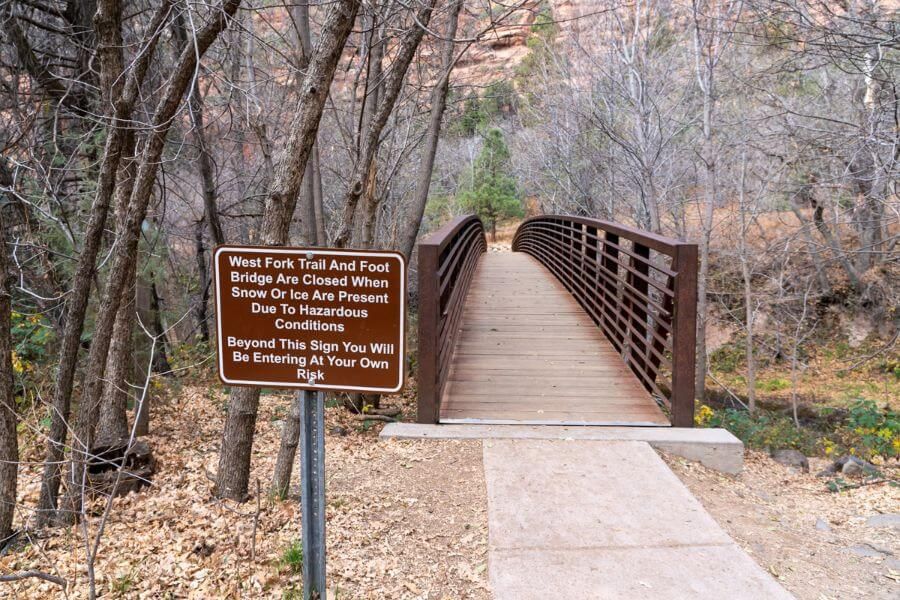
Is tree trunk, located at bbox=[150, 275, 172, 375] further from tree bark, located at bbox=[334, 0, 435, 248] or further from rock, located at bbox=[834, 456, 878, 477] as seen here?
rock, located at bbox=[834, 456, 878, 477]

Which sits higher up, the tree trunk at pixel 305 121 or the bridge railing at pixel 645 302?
the tree trunk at pixel 305 121

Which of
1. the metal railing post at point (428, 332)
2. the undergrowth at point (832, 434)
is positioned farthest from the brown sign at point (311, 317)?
the undergrowth at point (832, 434)

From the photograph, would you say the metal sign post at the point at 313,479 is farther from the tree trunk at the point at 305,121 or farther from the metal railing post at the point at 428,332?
the metal railing post at the point at 428,332

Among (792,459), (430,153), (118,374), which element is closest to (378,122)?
(118,374)

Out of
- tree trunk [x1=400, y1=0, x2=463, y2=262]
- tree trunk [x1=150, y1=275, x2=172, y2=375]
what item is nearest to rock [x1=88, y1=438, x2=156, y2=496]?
tree trunk [x1=150, y1=275, x2=172, y2=375]

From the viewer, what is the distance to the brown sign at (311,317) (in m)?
2.48

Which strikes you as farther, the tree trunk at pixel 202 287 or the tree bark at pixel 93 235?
the tree trunk at pixel 202 287

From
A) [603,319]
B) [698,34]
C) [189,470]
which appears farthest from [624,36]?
[189,470]

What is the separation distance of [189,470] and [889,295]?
19382 millimetres

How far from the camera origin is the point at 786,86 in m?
19.6

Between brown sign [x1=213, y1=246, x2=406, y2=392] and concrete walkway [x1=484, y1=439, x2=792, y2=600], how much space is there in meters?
1.45

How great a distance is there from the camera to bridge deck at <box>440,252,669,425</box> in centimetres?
574

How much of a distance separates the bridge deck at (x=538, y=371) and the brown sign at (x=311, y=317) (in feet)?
10.3

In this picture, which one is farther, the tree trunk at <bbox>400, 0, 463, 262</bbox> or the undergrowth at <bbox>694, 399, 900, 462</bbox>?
the tree trunk at <bbox>400, 0, 463, 262</bbox>
